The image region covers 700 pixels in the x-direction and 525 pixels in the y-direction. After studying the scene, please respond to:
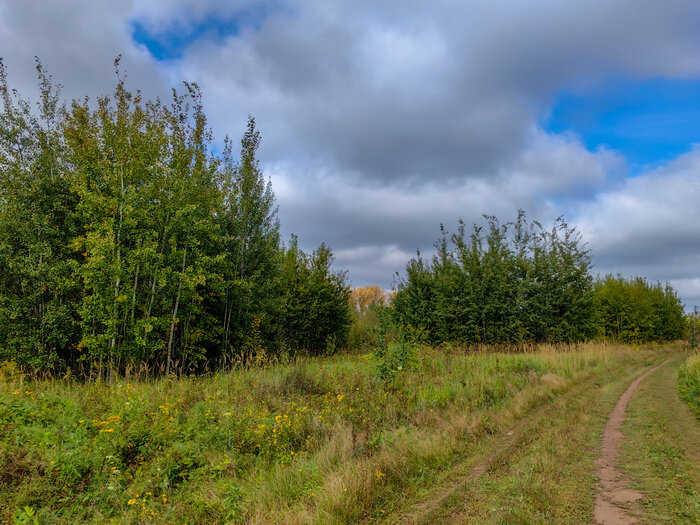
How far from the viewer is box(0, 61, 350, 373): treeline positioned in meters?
10.6

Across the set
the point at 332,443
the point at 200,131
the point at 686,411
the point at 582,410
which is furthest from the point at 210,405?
the point at 200,131

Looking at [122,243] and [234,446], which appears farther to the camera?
[122,243]

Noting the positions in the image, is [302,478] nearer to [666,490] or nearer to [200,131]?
[666,490]

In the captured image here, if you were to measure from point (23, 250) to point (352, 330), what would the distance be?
20.6 meters

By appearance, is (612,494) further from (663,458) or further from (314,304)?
(314,304)

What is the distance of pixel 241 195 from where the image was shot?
15133mm

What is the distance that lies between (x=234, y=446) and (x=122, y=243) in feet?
29.2

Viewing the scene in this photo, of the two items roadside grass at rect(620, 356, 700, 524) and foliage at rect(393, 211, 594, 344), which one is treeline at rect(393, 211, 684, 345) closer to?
foliage at rect(393, 211, 594, 344)

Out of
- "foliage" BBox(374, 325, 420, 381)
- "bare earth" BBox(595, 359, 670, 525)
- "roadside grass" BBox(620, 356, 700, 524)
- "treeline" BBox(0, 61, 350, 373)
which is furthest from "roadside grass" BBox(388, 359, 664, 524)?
"treeline" BBox(0, 61, 350, 373)

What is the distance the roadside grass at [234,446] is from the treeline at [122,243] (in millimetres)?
2957

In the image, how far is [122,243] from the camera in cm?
1142

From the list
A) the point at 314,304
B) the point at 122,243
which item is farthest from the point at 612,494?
the point at 314,304

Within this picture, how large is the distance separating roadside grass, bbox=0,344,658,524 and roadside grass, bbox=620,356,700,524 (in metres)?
2.10

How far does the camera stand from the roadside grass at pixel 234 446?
4.19 metres
